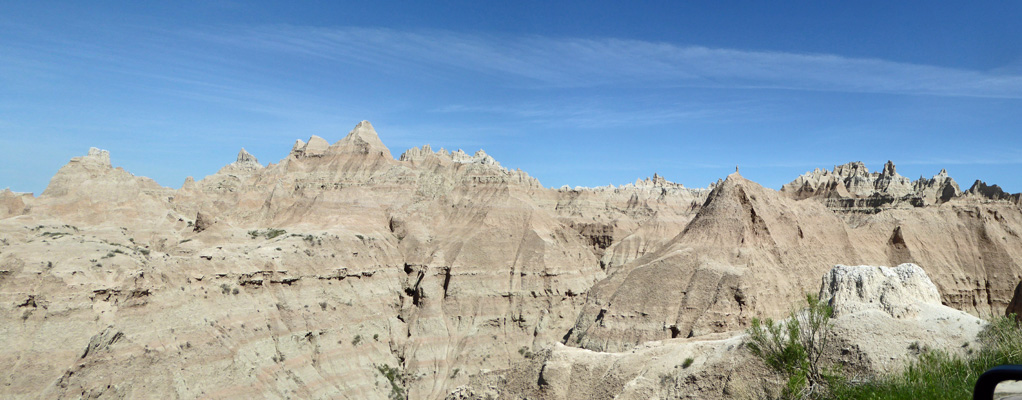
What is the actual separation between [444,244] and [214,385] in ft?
103

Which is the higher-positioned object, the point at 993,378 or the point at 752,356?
the point at 752,356

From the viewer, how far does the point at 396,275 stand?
6075cm

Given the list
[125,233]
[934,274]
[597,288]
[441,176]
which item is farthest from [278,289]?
[934,274]

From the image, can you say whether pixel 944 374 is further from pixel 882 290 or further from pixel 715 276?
pixel 715 276

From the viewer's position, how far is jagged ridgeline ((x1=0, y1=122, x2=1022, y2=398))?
32.9m

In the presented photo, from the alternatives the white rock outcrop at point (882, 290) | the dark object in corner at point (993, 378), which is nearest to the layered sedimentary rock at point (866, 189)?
the white rock outcrop at point (882, 290)

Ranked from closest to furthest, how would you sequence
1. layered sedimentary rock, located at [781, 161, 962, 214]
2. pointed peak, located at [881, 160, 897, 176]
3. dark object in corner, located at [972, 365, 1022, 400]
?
dark object in corner, located at [972, 365, 1022, 400]
layered sedimentary rock, located at [781, 161, 962, 214]
pointed peak, located at [881, 160, 897, 176]

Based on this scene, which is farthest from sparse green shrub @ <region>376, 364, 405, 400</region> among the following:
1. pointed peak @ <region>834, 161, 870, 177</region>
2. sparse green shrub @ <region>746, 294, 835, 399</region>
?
pointed peak @ <region>834, 161, 870, 177</region>

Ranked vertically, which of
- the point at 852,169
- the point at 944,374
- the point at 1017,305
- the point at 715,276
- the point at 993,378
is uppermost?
the point at 852,169

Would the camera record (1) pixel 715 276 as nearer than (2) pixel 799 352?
No

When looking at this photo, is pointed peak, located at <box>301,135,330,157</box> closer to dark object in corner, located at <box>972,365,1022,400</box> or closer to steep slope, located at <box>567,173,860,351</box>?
steep slope, located at <box>567,173,860,351</box>

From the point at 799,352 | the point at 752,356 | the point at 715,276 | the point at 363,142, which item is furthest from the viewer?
the point at 363,142

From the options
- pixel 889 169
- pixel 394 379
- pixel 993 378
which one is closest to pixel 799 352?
pixel 993 378

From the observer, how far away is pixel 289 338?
4503 cm
